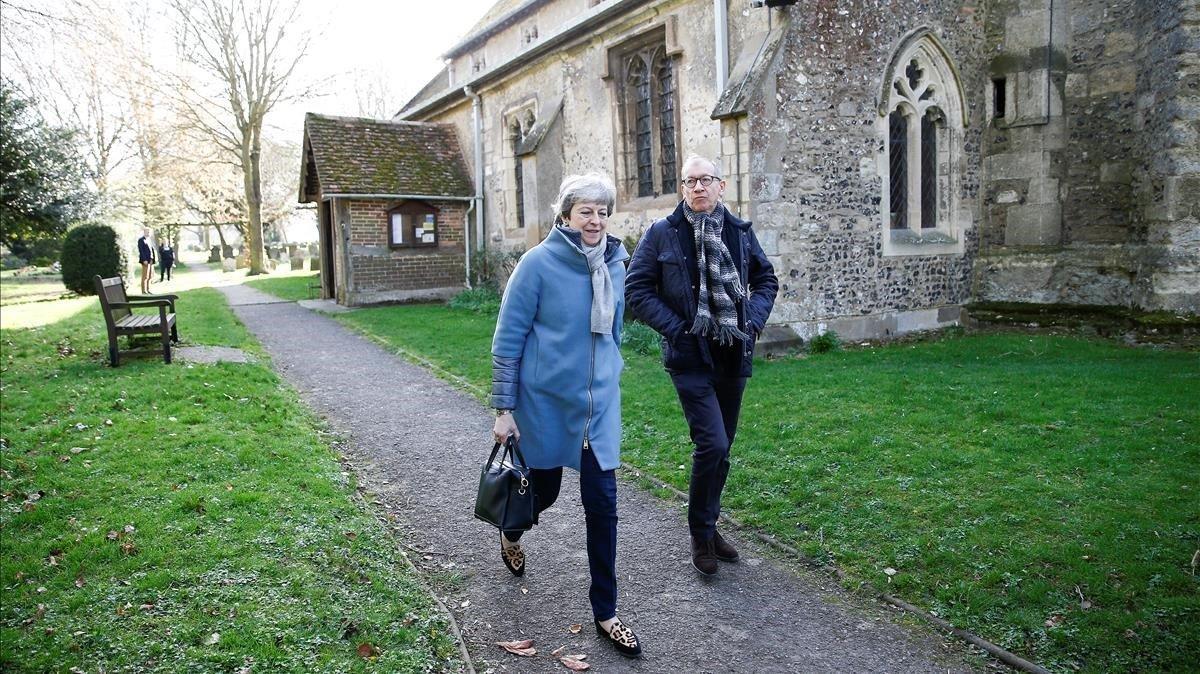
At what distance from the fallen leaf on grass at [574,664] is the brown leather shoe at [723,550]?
1266mm

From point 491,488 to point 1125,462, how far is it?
4.58 m

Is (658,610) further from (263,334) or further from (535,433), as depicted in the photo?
(263,334)

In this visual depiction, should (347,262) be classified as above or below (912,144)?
below

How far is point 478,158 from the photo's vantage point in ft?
67.8

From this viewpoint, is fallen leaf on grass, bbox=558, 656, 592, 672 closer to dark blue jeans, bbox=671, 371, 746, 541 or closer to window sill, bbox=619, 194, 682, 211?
dark blue jeans, bbox=671, 371, 746, 541

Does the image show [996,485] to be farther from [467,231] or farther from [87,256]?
[87,256]

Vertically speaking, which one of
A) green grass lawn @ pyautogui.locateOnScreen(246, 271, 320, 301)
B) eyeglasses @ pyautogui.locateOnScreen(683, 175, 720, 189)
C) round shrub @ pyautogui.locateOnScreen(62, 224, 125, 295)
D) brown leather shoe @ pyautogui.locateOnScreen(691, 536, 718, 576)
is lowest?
brown leather shoe @ pyautogui.locateOnScreen(691, 536, 718, 576)

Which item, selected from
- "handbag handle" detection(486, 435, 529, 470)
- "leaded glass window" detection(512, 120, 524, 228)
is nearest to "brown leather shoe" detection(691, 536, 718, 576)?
"handbag handle" detection(486, 435, 529, 470)

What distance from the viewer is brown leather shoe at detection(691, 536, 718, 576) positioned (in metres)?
4.29

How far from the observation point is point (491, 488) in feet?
11.9

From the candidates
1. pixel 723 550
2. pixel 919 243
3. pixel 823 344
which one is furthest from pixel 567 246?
pixel 919 243

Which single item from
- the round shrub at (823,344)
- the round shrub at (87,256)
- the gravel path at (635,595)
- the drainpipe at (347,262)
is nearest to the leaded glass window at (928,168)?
the round shrub at (823,344)

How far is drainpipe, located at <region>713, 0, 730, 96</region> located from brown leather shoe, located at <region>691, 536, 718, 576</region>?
329 inches

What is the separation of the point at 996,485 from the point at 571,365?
327 centimetres
